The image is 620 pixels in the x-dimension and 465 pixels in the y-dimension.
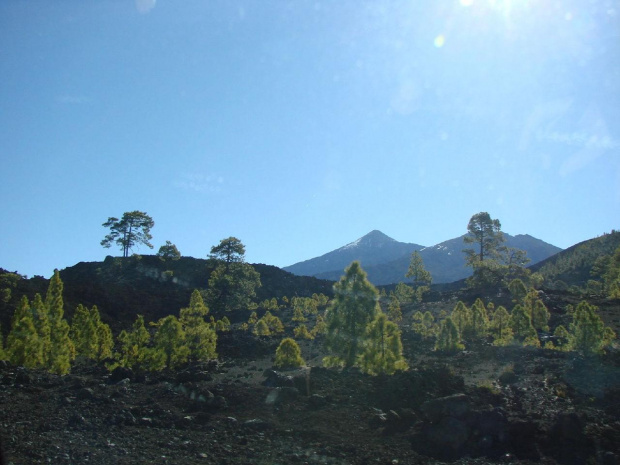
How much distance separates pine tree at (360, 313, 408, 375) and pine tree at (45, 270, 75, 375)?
1449 centimetres

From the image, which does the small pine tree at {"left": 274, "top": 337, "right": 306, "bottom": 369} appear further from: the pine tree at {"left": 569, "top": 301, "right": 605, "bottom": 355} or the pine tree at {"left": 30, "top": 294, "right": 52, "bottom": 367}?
the pine tree at {"left": 569, "top": 301, "right": 605, "bottom": 355}

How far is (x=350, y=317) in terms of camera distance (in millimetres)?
23406

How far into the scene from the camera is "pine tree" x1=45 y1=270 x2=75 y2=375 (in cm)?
2100

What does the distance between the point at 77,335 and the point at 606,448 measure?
28248 mm

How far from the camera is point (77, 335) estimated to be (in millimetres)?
28203

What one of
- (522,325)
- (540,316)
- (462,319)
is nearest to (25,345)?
(462,319)

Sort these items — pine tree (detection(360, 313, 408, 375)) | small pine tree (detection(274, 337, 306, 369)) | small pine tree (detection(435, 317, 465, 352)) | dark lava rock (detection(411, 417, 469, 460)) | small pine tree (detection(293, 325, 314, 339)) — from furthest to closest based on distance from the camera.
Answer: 1. small pine tree (detection(293, 325, 314, 339))
2. small pine tree (detection(435, 317, 465, 352))
3. small pine tree (detection(274, 337, 306, 369))
4. pine tree (detection(360, 313, 408, 375))
5. dark lava rock (detection(411, 417, 469, 460))

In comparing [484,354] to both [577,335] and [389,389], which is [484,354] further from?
[389,389]

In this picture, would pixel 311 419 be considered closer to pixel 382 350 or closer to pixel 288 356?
pixel 382 350

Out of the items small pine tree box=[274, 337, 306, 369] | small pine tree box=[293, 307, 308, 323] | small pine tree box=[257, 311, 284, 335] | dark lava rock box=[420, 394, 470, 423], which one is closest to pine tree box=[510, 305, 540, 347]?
small pine tree box=[274, 337, 306, 369]

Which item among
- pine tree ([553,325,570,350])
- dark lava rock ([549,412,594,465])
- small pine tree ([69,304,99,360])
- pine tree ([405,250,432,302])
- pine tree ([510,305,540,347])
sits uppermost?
pine tree ([405,250,432,302])

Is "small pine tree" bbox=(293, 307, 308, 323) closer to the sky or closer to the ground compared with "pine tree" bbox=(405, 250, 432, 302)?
closer to the ground

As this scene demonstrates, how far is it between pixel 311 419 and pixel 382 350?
7.44m

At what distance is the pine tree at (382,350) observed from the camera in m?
20.6
